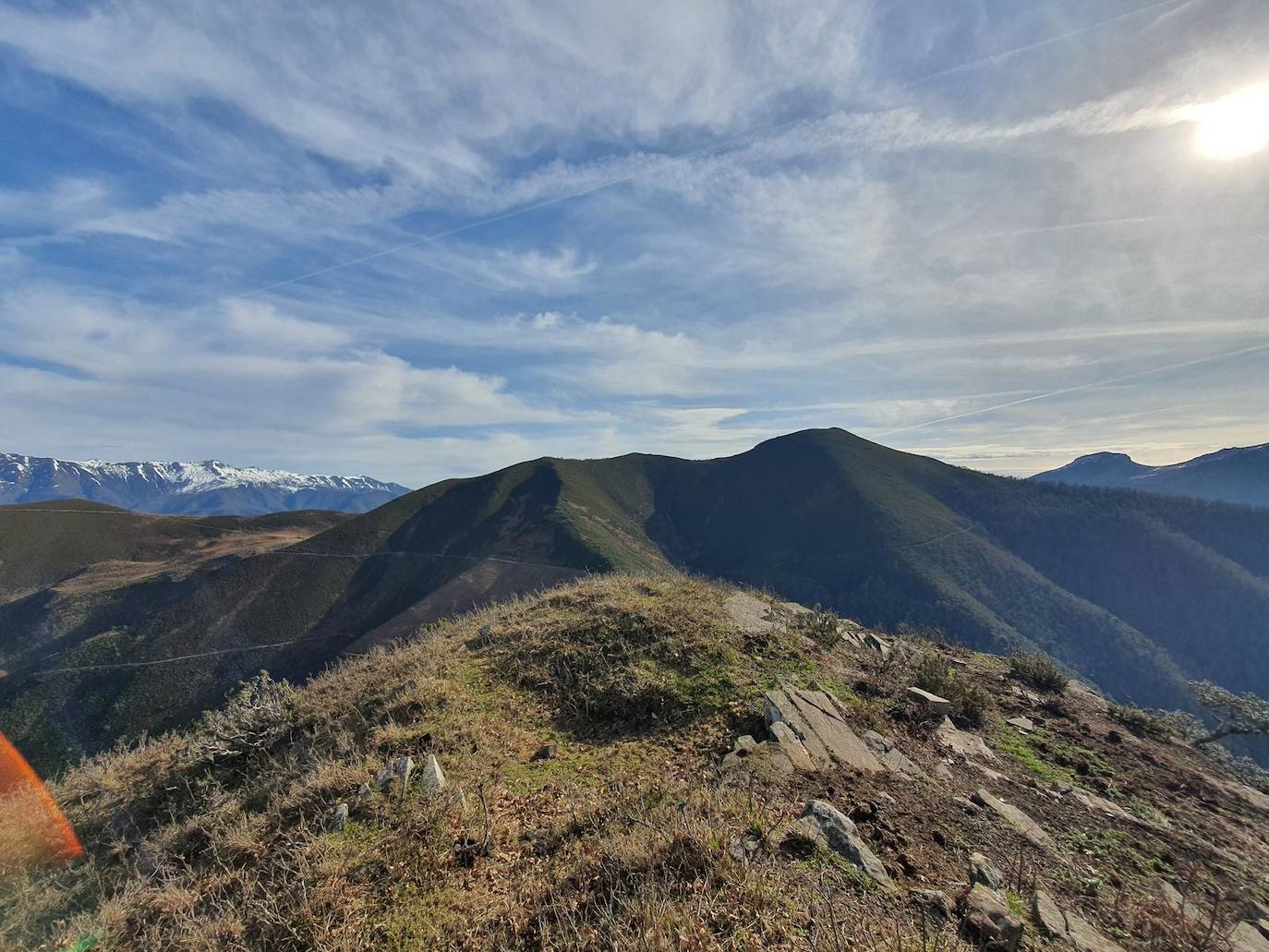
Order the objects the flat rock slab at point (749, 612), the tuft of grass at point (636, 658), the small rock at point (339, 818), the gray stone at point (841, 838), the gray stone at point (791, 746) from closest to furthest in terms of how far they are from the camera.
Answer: the gray stone at point (841, 838) < the small rock at point (339, 818) < the gray stone at point (791, 746) < the tuft of grass at point (636, 658) < the flat rock slab at point (749, 612)

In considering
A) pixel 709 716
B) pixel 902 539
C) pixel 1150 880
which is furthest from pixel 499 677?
pixel 902 539

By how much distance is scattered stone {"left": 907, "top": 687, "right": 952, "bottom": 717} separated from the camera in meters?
9.12

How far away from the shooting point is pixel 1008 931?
3924 millimetres

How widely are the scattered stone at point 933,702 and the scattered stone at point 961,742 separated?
23 centimetres

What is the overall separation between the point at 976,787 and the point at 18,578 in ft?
538

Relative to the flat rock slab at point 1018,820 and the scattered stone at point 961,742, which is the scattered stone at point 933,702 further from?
the flat rock slab at point 1018,820

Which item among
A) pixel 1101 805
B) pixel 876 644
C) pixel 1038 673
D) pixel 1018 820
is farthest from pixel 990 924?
pixel 1038 673

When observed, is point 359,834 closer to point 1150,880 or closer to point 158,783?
point 158,783

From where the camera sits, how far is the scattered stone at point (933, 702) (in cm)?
912

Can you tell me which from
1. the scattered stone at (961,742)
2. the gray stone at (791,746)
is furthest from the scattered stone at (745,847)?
the scattered stone at (961,742)

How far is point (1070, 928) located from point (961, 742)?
13.9 ft

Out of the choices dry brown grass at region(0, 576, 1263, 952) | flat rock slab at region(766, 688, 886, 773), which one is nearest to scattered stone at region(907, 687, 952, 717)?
dry brown grass at region(0, 576, 1263, 952)

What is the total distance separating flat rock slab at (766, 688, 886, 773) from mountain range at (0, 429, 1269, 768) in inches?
1321

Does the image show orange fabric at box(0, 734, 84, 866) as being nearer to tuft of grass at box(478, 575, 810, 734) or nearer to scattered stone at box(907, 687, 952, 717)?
tuft of grass at box(478, 575, 810, 734)
